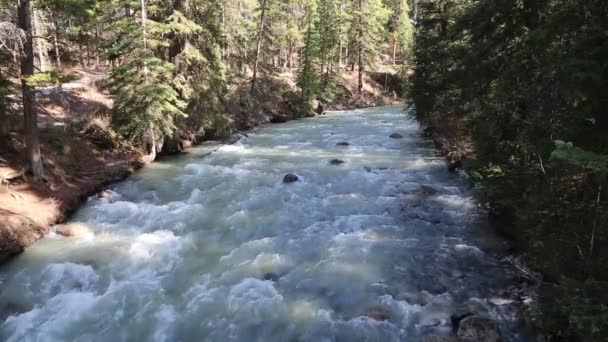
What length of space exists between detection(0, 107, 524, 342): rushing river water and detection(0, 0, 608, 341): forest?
149 cm

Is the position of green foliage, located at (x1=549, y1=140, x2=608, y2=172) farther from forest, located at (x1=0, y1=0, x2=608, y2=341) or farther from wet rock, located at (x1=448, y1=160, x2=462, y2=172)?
wet rock, located at (x1=448, y1=160, x2=462, y2=172)

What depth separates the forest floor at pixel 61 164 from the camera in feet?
40.2

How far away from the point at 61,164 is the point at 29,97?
3.45 m

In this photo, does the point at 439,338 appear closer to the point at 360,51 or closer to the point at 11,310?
the point at 11,310

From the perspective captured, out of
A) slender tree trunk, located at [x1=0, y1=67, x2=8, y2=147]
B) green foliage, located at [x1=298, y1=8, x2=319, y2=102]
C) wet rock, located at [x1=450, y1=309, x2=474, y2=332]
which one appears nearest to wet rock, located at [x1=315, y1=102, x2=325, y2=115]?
green foliage, located at [x1=298, y1=8, x2=319, y2=102]

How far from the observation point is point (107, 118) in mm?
20766

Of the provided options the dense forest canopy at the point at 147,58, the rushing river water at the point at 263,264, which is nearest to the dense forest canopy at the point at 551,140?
the rushing river water at the point at 263,264

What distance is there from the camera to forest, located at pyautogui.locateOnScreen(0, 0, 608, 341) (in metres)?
7.48

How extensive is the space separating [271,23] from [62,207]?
33.7 meters

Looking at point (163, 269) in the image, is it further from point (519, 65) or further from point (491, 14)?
point (491, 14)

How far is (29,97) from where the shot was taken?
43.2 feet

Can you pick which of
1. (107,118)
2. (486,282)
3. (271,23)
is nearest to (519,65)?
(486,282)

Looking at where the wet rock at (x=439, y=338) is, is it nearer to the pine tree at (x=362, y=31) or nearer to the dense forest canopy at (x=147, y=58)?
the dense forest canopy at (x=147, y=58)

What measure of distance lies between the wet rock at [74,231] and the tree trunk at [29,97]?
241 centimetres
